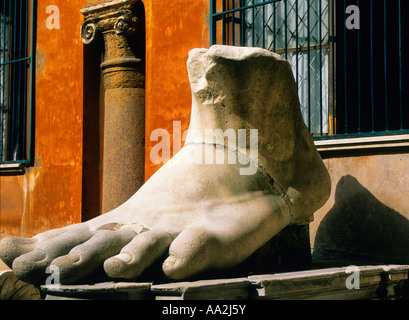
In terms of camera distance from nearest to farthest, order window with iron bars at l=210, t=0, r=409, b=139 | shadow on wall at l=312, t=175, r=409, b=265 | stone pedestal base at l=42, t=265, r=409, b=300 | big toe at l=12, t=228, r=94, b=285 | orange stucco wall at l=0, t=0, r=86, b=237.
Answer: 1. stone pedestal base at l=42, t=265, r=409, b=300
2. big toe at l=12, t=228, r=94, b=285
3. shadow on wall at l=312, t=175, r=409, b=265
4. window with iron bars at l=210, t=0, r=409, b=139
5. orange stucco wall at l=0, t=0, r=86, b=237

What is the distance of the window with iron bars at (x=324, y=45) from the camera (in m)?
4.79

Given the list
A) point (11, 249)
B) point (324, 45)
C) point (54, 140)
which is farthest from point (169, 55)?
point (11, 249)

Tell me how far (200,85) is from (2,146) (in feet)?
17.1

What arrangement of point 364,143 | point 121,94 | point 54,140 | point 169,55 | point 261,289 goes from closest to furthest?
point 261,289 → point 364,143 → point 169,55 → point 121,94 → point 54,140

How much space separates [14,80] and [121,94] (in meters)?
1.99

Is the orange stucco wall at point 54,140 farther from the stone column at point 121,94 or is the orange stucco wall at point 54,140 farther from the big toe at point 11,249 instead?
the big toe at point 11,249

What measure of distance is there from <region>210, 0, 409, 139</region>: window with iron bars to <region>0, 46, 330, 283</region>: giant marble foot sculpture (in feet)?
5.15

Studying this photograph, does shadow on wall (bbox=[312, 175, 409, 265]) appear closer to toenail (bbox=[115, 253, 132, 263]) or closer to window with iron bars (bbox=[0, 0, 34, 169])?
toenail (bbox=[115, 253, 132, 263])

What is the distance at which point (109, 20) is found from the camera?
6043 millimetres

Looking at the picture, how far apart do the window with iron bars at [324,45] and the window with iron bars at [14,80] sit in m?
2.90

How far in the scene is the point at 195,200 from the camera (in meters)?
2.64

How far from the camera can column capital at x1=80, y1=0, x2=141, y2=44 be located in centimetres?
→ 587

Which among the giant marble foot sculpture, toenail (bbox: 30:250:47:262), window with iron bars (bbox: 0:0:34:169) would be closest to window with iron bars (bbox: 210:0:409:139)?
the giant marble foot sculpture

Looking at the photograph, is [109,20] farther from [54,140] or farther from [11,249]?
[11,249]
